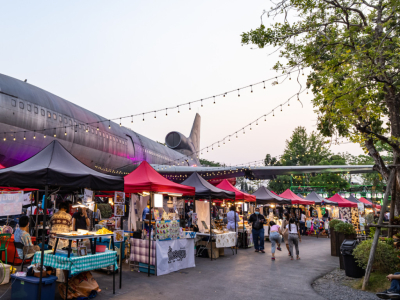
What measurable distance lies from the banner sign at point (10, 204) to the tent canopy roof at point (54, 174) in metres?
2.16

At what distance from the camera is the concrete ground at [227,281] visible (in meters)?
6.18

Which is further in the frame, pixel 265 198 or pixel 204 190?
pixel 265 198

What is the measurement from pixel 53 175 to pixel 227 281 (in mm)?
4783

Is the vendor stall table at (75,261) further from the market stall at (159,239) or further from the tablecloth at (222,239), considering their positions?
the tablecloth at (222,239)

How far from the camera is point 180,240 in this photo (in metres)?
9.01

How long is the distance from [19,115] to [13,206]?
285 inches

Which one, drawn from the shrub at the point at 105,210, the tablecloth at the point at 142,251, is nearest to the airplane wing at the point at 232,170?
the shrub at the point at 105,210

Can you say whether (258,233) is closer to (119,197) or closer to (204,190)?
(204,190)

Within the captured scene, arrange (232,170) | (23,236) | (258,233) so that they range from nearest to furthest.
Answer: (23,236) → (258,233) → (232,170)

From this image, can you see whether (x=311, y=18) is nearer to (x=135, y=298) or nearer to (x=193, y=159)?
(x=135, y=298)

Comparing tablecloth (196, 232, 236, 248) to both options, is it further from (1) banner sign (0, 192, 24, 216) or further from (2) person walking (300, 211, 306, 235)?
(2) person walking (300, 211, 306, 235)

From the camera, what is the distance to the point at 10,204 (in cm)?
799

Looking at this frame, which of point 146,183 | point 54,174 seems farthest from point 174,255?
point 54,174

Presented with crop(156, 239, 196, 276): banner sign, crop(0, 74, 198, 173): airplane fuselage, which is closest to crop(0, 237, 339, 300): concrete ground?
crop(156, 239, 196, 276): banner sign
